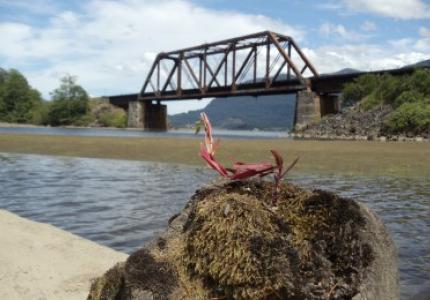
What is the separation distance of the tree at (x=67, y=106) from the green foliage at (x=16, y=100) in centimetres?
1115

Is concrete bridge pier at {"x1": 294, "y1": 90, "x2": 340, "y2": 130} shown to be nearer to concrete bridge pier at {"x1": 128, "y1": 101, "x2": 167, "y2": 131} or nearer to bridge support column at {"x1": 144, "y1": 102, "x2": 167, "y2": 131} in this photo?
concrete bridge pier at {"x1": 128, "y1": 101, "x2": 167, "y2": 131}

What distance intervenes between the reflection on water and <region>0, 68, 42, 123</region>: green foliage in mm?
115787

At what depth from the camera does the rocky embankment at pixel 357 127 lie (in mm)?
40838

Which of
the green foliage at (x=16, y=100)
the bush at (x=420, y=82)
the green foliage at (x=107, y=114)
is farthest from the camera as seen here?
the green foliage at (x=16, y=100)

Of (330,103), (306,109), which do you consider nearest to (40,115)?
(330,103)

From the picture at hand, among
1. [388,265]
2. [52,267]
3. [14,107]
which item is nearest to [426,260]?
[388,265]

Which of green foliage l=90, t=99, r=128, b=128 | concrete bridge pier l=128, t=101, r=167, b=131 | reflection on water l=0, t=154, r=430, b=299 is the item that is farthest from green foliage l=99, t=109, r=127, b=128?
reflection on water l=0, t=154, r=430, b=299

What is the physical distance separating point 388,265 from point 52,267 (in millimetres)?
3231

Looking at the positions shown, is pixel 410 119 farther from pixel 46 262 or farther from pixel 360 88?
pixel 46 262

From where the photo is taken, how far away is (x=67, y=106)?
382 feet

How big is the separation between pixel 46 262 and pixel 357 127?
1722 inches

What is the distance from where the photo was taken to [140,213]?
7.92 m

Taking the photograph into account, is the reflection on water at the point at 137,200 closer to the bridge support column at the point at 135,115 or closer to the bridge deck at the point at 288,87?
the bridge deck at the point at 288,87

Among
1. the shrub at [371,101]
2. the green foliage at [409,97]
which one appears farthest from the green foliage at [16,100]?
the green foliage at [409,97]
